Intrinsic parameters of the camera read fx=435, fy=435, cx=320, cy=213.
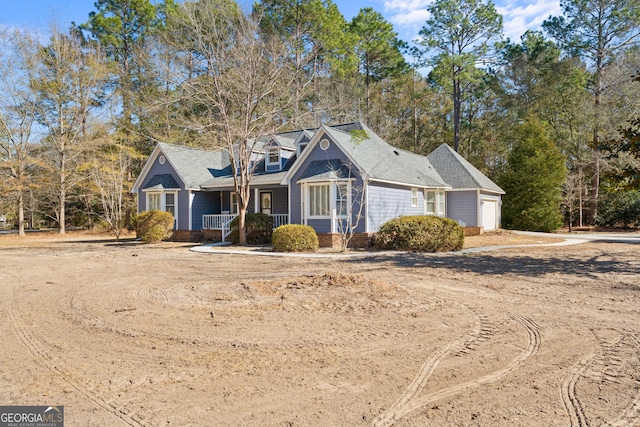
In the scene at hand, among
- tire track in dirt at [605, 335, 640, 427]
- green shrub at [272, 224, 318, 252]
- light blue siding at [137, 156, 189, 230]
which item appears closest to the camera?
tire track in dirt at [605, 335, 640, 427]

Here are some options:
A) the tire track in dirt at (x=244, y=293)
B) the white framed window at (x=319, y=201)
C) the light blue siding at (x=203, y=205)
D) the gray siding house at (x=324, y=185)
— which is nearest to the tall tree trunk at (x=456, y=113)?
the gray siding house at (x=324, y=185)

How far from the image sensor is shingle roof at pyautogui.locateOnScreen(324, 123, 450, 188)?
20031 millimetres

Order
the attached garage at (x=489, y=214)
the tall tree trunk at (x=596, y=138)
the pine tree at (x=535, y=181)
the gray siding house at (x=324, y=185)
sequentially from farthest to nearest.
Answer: the tall tree trunk at (x=596, y=138) → the pine tree at (x=535, y=181) → the attached garage at (x=489, y=214) → the gray siding house at (x=324, y=185)

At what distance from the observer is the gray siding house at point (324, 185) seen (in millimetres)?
19781

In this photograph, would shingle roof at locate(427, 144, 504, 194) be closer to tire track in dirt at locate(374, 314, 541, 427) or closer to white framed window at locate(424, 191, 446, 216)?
white framed window at locate(424, 191, 446, 216)

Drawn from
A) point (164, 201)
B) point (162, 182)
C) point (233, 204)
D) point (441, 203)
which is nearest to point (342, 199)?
point (233, 204)

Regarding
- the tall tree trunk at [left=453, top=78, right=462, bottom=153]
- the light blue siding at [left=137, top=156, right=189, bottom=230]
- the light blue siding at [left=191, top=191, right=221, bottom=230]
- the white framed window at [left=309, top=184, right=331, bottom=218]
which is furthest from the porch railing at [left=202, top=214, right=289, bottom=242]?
the tall tree trunk at [left=453, top=78, right=462, bottom=153]

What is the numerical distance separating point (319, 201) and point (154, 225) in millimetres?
9389

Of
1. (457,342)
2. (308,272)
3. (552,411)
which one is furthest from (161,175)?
(552,411)

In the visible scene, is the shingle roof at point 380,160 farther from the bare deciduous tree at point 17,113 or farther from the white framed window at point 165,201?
the bare deciduous tree at point 17,113

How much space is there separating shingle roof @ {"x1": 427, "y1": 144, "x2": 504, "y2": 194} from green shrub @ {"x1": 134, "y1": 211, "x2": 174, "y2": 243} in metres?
17.3

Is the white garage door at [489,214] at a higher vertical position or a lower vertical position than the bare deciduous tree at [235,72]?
lower

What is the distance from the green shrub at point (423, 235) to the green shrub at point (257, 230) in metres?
6.51

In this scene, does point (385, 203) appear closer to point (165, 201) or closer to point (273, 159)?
point (273, 159)
